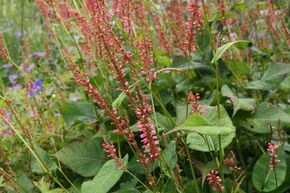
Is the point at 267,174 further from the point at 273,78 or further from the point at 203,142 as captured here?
the point at 273,78

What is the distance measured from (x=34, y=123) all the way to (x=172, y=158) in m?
1.48

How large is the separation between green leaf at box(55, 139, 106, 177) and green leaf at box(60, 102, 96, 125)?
174 mm

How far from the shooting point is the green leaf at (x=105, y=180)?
1572mm

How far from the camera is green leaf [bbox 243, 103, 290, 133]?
6.04 ft

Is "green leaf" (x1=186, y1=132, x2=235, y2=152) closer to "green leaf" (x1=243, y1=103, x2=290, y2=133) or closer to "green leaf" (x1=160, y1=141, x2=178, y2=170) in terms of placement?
"green leaf" (x1=160, y1=141, x2=178, y2=170)

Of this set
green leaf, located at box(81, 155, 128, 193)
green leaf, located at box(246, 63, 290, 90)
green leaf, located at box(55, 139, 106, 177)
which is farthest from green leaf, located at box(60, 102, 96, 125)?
green leaf, located at box(246, 63, 290, 90)

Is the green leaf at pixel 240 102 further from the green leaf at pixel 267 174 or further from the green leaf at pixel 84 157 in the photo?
the green leaf at pixel 84 157

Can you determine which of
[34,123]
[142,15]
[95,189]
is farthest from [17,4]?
[95,189]

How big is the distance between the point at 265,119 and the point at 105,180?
68 centimetres

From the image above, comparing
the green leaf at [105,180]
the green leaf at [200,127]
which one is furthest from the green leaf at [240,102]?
the green leaf at [200,127]

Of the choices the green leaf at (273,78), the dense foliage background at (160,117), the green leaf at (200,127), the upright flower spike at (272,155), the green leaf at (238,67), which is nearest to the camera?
the green leaf at (200,127)

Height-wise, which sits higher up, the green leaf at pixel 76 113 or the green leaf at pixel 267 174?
the green leaf at pixel 76 113

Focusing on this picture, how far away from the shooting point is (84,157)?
2.05 meters

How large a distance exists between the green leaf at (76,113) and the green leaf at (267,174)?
0.81 m
